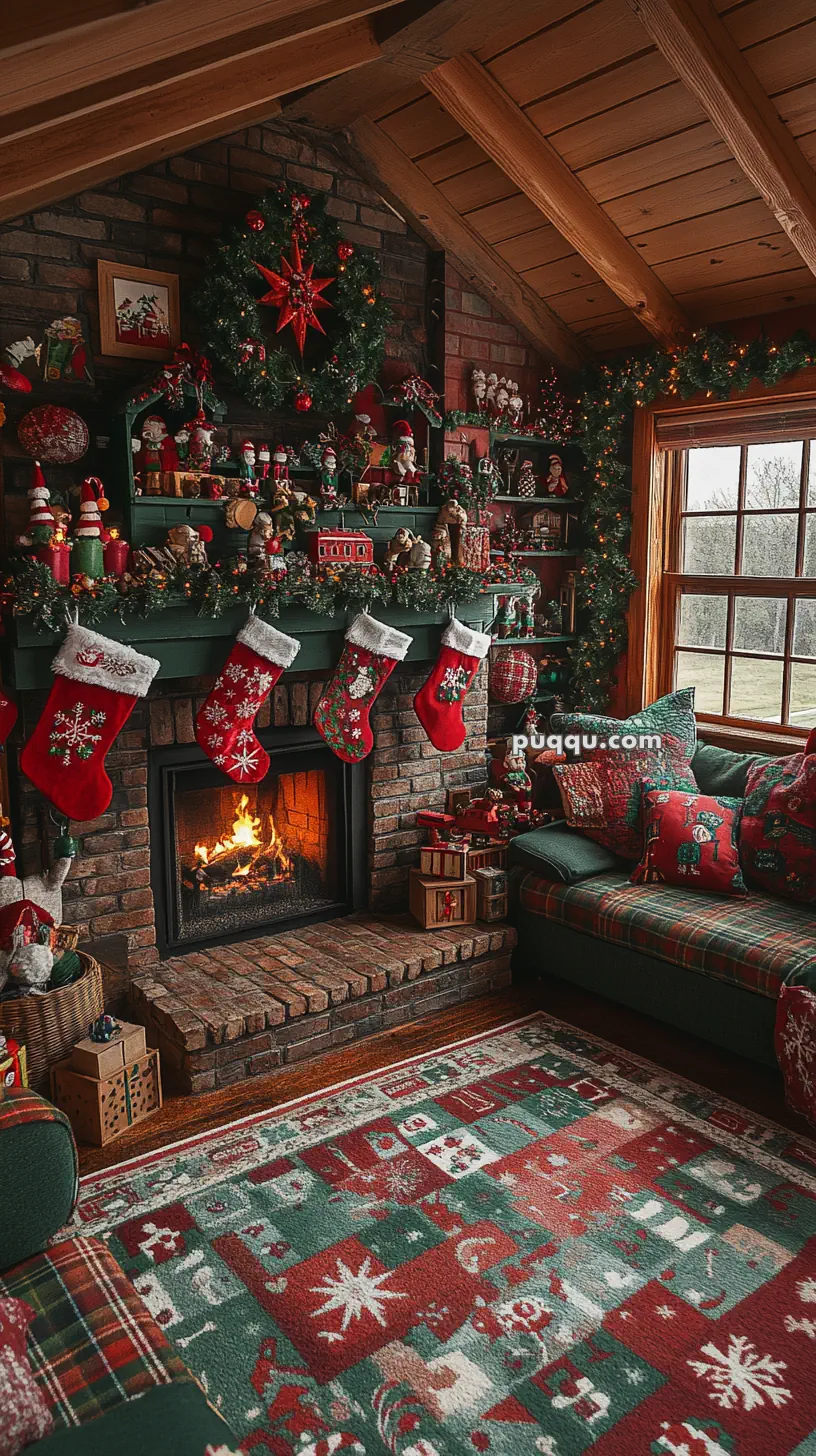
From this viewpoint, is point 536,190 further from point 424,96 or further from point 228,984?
point 228,984

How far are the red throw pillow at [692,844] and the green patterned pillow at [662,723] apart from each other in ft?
1.09

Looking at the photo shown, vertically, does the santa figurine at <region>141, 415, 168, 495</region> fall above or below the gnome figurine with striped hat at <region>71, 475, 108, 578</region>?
above

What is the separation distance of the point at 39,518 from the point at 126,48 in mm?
1380

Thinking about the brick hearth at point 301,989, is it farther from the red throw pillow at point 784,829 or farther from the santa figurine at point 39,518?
the santa figurine at point 39,518

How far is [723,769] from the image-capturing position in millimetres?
3754

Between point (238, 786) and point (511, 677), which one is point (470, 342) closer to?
point (511, 677)

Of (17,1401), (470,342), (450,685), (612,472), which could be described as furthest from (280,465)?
(17,1401)

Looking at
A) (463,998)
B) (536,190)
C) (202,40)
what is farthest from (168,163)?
(463,998)

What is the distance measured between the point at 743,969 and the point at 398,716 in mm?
1587

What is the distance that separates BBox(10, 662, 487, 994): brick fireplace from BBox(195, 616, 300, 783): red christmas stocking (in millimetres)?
192

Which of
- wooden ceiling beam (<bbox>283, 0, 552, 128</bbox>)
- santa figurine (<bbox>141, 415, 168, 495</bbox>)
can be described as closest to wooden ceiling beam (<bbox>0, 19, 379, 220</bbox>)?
wooden ceiling beam (<bbox>283, 0, 552, 128</bbox>)

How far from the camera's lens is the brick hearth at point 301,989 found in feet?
9.63

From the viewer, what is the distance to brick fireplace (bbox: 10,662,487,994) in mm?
3061

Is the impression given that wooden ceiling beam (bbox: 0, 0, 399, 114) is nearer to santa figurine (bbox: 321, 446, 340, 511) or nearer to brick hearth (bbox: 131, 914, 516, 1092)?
santa figurine (bbox: 321, 446, 340, 511)
